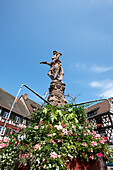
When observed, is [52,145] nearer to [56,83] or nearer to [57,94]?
[57,94]

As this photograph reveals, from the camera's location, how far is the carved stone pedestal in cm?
360

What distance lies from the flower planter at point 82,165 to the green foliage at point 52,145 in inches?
3.4

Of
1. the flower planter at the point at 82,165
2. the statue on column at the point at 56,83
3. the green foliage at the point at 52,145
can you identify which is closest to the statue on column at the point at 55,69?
the statue on column at the point at 56,83

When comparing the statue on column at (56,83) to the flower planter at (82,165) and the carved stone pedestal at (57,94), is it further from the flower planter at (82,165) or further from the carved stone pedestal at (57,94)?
the flower planter at (82,165)

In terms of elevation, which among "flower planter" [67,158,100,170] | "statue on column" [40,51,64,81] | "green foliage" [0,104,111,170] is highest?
"statue on column" [40,51,64,81]

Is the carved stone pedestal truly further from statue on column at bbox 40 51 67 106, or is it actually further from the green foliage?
the green foliage

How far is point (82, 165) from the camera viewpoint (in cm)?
204

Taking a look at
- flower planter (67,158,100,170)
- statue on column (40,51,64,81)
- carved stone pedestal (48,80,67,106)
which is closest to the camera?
flower planter (67,158,100,170)

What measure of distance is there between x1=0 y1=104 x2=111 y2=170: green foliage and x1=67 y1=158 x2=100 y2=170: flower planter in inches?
3.4

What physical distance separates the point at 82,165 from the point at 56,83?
275 cm

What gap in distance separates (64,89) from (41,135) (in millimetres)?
2477

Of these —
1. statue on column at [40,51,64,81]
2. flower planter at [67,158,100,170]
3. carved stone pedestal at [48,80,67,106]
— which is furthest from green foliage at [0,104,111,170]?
statue on column at [40,51,64,81]

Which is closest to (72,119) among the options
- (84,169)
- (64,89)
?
(84,169)

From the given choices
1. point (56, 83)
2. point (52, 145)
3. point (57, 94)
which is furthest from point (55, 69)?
point (52, 145)
